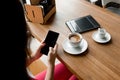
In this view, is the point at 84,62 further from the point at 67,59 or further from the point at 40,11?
the point at 40,11

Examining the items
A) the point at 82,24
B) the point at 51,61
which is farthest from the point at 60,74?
the point at 82,24

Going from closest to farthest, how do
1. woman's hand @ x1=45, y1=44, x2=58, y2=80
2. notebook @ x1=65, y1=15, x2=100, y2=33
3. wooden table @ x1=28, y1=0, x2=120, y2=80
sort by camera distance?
wooden table @ x1=28, y1=0, x2=120, y2=80 → woman's hand @ x1=45, y1=44, x2=58, y2=80 → notebook @ x1=65, y1=15, x2=100, y2=33

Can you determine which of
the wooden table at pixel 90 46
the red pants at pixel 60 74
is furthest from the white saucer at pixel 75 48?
the red pants at pixel 60 74

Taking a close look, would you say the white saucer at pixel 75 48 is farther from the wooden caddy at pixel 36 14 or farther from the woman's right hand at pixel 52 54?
the wooden caddy at pixel 36 14

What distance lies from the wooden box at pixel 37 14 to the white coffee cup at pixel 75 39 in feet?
0.82

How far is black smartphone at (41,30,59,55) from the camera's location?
1.12m

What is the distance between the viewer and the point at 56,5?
147 centimetres

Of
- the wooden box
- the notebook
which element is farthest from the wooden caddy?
the notebook

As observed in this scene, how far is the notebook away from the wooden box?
14 centimetres

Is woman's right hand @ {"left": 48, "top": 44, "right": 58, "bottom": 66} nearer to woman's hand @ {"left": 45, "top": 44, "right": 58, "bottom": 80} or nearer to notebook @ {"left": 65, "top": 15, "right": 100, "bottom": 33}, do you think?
woman's hand @ {"left": 45, "top": 44, "right": 58, "bottom": 80}

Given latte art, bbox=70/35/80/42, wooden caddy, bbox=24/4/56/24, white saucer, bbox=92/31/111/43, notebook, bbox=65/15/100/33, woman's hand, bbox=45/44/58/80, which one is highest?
wooden caddy, bbox=24/4/56/24

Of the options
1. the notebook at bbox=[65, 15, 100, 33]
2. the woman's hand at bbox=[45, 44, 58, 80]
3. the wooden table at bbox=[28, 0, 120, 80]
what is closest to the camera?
the wooden table at bbox=[28, 0, 120, 80]

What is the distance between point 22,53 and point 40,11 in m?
0.53

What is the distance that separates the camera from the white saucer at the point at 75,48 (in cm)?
107
